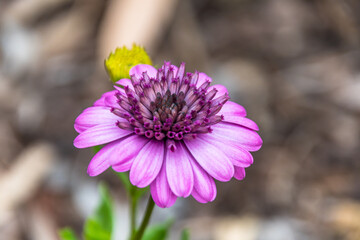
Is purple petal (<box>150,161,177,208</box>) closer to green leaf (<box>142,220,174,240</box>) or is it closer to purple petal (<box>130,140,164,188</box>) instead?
purple petal (<box>130,140,164,188</box>)

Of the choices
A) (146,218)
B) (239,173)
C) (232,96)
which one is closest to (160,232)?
(146,218)

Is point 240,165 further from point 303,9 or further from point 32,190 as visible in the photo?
point 303,9

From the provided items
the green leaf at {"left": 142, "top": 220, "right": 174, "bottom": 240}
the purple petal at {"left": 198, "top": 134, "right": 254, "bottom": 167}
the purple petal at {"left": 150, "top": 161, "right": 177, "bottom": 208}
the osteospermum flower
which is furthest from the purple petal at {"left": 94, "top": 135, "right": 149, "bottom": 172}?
the green leaf at {"left": 142, "top": 220, "right": 174, "bottom": 240}

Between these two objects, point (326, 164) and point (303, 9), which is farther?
point (303, 9)

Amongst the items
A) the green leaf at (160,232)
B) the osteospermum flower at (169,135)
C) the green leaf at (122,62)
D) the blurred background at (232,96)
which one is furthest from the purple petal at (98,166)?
the blurred background at (232,96)

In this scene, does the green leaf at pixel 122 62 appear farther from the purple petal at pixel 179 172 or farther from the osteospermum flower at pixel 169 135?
the purple petal at pixel 179 172

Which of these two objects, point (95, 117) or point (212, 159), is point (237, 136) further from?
point (95, 117)

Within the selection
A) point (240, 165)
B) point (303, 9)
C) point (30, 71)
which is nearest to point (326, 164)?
point (303, 9)
